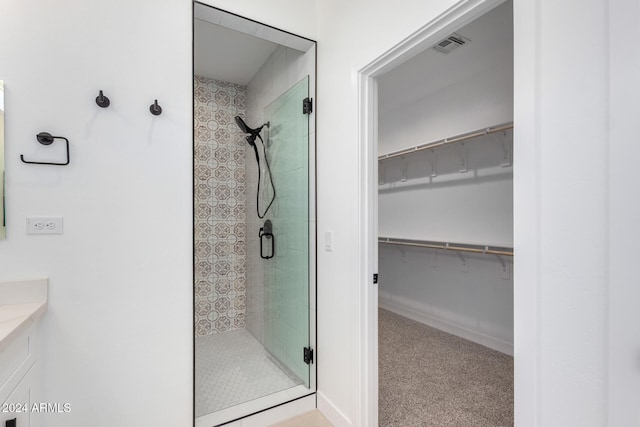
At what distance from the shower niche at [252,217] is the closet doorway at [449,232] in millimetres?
653

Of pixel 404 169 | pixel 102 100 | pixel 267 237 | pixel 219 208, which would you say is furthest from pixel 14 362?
pixel 404 169

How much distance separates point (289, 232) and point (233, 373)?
1.19 m

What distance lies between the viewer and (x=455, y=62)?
10.1ft

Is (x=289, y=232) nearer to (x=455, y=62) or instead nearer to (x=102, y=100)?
(x=102, y=100)

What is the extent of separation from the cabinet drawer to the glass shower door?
4.91 feet

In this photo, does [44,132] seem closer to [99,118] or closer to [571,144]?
[99,118]

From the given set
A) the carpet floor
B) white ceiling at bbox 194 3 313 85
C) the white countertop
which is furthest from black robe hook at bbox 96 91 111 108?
the carpet floor

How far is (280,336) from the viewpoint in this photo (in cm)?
262

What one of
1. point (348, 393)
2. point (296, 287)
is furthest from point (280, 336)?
point (348, 393)

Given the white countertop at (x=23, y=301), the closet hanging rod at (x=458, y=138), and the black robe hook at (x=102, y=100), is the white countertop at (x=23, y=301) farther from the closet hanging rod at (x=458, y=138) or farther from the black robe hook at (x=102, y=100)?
the closet hanging rod at (x=458, y=138)

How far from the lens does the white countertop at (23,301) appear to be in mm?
1227

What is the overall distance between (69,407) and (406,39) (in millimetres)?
2376

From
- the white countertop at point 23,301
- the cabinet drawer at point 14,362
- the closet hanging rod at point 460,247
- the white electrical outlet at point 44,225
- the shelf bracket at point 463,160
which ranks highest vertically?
the shelf bracket at point 463,160

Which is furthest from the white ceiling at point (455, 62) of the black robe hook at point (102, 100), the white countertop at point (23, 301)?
the white countertop at point (23, 301)
